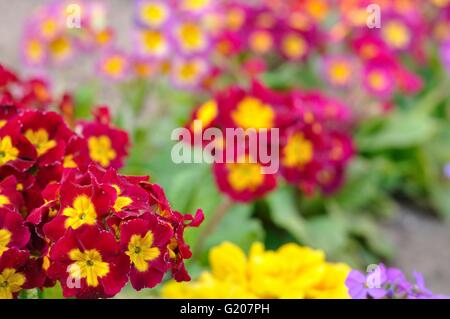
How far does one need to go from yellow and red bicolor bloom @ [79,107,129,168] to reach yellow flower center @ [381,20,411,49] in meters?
1.83

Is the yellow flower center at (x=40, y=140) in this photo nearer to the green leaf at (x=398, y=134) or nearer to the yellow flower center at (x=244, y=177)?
the yellow flower center at (x=244, y=177)

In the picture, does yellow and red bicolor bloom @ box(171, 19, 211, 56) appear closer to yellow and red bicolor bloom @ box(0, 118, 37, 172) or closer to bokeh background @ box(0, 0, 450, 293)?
bokeh background @ box(0, 0, 450, 293)

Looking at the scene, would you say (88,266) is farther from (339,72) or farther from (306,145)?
(339,72)

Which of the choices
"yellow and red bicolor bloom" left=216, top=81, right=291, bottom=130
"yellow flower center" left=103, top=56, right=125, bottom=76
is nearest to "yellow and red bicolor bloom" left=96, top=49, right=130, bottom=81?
"yellow flower center" left=103, top=56, right=125, bottom=76

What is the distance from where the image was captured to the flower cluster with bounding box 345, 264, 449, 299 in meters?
1.20

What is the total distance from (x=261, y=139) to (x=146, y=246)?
0.74 metres

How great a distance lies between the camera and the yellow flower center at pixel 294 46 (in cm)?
299

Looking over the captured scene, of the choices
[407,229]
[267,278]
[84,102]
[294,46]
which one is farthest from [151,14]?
[267,278]

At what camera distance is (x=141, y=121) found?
2.98 metres

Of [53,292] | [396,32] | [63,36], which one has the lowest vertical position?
[53,292]

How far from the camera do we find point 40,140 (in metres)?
1.24

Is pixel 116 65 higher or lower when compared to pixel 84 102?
higher

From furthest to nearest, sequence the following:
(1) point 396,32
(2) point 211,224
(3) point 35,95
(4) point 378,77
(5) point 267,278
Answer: (1) point 396,32, (4) point 378,77, (2) point 211,224, (3) point 35,95, (5) point 267,278
